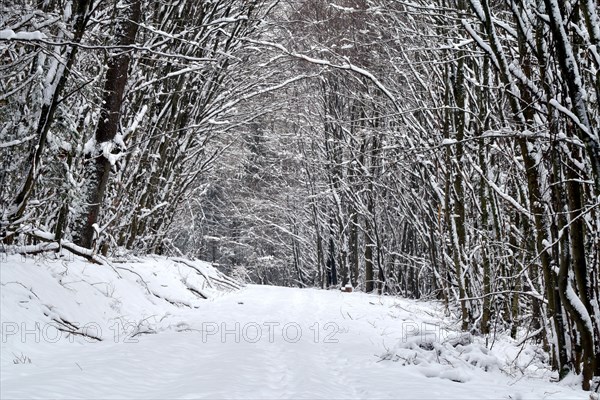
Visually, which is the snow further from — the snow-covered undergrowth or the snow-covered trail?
the snow-covered undergrowth

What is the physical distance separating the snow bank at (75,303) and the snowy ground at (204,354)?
2 cm

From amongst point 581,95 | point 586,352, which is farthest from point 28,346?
point 581,95

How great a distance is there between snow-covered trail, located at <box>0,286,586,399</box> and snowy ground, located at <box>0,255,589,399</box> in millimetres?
10

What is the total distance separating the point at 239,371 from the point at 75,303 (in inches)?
98.0

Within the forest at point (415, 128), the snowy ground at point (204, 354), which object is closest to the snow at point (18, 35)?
the forest at point (415, 128)

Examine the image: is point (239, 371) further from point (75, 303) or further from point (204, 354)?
point (75, 303)

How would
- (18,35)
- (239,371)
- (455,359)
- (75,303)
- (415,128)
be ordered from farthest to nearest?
(415,128) → (75,303) → (455,359) → (18,35) → (239,371)

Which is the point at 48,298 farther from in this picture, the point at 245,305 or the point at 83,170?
the point at 245,305

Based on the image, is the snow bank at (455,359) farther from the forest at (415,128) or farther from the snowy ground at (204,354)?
the forest at (415,128)

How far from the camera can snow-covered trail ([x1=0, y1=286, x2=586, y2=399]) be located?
3.53m

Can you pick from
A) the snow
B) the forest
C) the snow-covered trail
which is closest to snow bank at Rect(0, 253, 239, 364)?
the snow-covered trail

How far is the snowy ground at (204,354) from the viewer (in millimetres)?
3695

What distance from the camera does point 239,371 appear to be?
A: 4.23 m

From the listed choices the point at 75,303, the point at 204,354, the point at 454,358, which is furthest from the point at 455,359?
the point at 75,303
